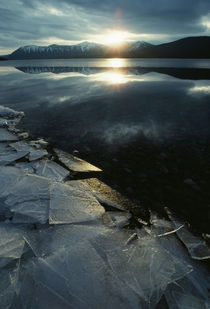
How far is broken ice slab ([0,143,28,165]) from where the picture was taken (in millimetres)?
3530

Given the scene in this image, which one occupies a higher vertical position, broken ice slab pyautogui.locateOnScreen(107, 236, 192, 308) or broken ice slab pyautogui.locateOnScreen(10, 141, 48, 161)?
broken ice slab pyautogui.locateOnScreen(10, 141, 48, 161)

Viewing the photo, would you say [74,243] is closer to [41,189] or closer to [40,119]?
[41,189]

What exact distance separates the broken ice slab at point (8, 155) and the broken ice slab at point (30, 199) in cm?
92

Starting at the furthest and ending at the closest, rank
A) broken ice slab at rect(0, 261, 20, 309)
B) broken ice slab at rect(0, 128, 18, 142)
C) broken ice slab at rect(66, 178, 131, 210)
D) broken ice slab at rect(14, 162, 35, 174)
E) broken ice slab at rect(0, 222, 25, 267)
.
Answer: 1. broken ice slab at rect(0, 128, 18, 142)
2. broken ice slab at rect(14, 162, 35, 174)
3. broken ice slab at rect(66, 178, 131, 210)
4. broken ice slab at rect(0, 222, 25, 267)
5. broken ice slab at rect(0, 261, 20, 309)

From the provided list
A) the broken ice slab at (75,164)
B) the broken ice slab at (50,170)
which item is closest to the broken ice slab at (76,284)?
the broken ice slab at (50,170)

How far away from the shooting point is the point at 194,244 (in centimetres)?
197

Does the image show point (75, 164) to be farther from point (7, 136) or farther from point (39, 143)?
Answer: point (7, 136)

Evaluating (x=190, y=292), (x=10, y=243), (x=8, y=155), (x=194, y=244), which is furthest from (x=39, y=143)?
(x=190, y=292)

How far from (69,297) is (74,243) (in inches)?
19.4

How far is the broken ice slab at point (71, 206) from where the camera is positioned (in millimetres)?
2189

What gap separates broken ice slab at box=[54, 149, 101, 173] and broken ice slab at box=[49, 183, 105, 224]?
0.63 m

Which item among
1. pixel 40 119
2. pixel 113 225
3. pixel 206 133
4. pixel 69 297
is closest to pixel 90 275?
pixel 69 297

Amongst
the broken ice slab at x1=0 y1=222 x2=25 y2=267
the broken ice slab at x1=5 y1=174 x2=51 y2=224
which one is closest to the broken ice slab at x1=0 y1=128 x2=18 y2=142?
the broken ice slab at x1=5 y1=174 x2=51 y2=224

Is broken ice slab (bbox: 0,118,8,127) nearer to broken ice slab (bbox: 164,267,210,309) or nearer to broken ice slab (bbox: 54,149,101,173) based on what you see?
broken ice slab (bbox: 54,149,101,173)
